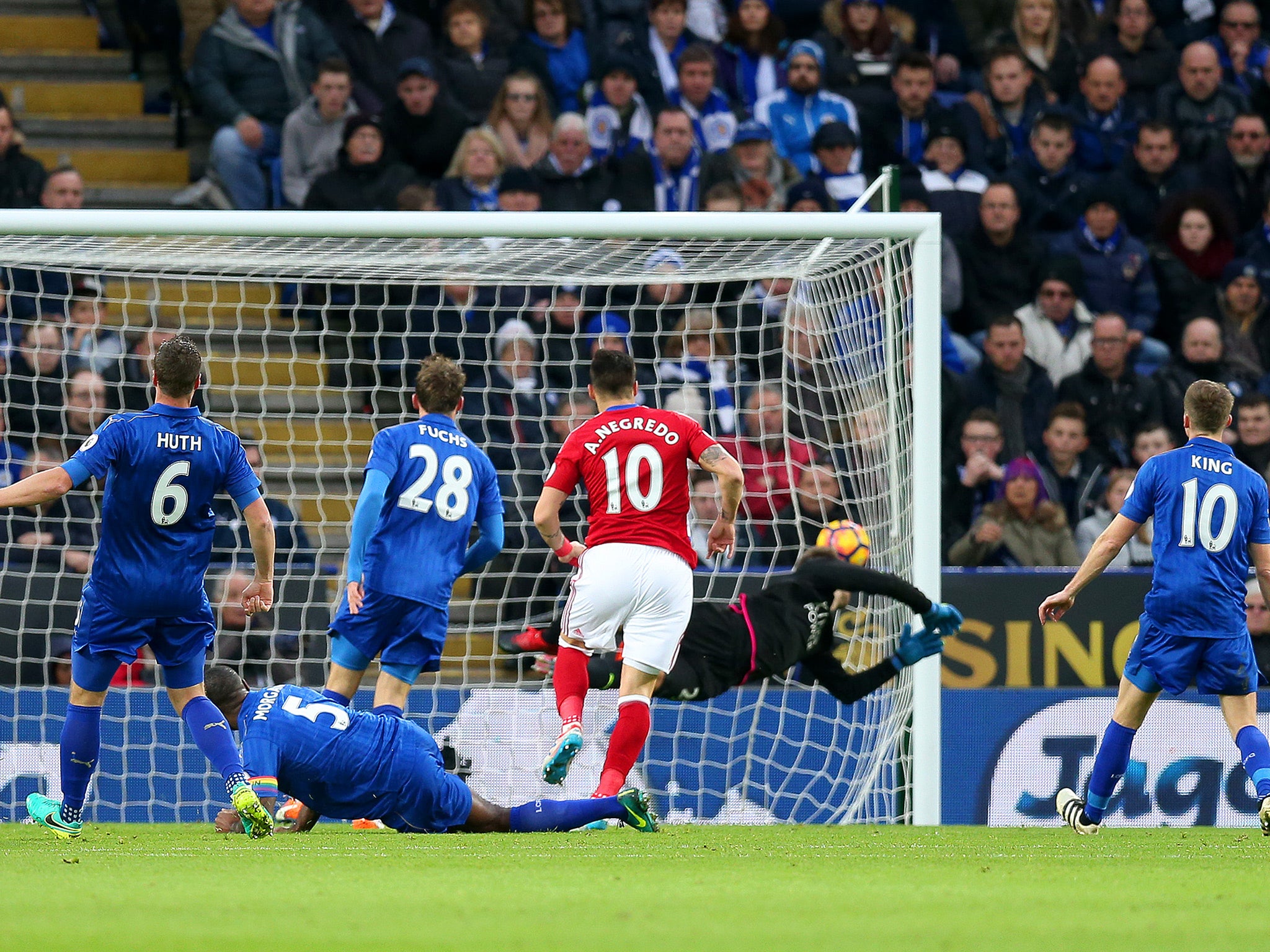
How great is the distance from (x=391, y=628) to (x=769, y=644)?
1.85 meters

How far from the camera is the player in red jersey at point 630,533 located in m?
6.65

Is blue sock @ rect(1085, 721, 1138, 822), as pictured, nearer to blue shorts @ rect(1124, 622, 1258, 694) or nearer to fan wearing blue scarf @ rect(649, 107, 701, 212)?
blue shorts @ rect(1124, 622, 1258, 694)

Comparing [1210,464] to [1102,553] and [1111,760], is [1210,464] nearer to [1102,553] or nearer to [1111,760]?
[1102,553]

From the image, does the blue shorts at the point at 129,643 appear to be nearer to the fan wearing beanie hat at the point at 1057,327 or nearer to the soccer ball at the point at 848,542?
the soccer ball at the point at 848,542

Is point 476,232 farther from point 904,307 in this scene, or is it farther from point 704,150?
point 704,150

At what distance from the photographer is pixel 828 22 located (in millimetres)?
13234

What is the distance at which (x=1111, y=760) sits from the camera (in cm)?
662

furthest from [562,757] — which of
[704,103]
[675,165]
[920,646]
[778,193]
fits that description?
[704,103]

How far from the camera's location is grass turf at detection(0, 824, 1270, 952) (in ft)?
12.4

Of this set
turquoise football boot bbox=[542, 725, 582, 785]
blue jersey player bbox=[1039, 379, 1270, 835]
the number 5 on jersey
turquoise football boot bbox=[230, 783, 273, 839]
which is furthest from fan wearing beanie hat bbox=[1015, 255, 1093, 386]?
turquoise football boot bbox=[230, 783, 273, 839]

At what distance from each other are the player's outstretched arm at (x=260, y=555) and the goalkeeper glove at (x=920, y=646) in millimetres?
2806

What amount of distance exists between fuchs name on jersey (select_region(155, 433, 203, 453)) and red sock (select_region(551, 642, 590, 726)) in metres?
1.61

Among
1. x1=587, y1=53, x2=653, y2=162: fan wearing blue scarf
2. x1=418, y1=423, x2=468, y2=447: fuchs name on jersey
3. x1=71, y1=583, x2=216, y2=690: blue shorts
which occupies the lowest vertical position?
x1=71, y1=583, x2=216, y2=690: blue shorts

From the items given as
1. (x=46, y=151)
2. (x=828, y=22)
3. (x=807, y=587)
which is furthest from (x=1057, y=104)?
(x=46, y=151)
